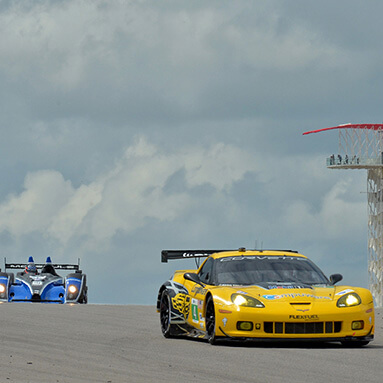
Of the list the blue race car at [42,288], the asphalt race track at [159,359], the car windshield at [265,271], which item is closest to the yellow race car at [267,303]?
the car windshield at [265,271]

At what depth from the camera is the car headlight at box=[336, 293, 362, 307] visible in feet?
41.8

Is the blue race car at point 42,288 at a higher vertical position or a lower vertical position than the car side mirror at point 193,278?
higher

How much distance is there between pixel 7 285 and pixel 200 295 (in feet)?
61.9

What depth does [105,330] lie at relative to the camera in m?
16.2

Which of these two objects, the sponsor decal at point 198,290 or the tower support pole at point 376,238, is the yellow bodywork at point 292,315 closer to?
the sponsor decal at point 198,290

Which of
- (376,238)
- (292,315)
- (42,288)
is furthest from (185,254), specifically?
(376,238)

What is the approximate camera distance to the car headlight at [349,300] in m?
12.7

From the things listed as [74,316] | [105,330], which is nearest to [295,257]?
→ [105,330]

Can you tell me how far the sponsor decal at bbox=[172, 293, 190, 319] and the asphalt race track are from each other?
45 centimetres

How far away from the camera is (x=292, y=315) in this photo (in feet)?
40.9

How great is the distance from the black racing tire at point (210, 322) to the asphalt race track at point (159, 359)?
131mm

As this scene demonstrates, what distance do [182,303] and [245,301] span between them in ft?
6.58

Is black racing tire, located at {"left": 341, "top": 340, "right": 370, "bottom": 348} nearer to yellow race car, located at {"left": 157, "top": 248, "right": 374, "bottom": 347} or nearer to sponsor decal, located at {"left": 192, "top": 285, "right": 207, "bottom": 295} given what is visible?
yellow race car, located at {"left": 157, "top": 248, "right": 374, "bottom": 347}

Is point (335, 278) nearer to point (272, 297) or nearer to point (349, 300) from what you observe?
point (349, 300)
